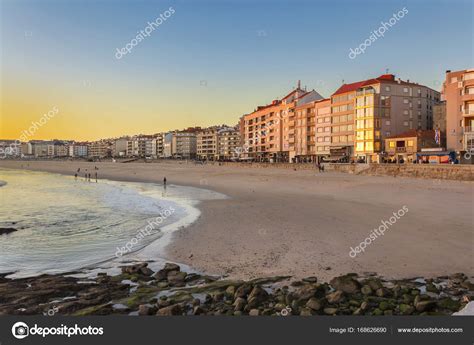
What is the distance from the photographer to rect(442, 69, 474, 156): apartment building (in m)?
54.2

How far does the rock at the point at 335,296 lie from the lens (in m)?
7.89

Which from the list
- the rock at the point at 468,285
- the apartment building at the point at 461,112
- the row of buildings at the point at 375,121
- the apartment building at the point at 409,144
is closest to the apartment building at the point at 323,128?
the row of buildings at the point at 375,121

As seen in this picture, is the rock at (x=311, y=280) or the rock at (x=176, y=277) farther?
the rock at (x=176, y=277)

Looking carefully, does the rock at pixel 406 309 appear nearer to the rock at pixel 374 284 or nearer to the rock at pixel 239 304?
the rock at pixel 374 284

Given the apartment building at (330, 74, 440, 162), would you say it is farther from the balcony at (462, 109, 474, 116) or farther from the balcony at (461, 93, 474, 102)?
the balcony at (461, 93, 474, 102)

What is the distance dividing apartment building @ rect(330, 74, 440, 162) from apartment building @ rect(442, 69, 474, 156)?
1546 centimetres

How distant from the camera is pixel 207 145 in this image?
18075cm

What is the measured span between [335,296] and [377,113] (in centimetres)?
7334

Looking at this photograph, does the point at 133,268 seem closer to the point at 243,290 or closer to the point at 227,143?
the point at 243,290

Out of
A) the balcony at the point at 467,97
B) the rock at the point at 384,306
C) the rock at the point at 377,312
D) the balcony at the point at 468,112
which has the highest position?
the balcony at the point at 467,97

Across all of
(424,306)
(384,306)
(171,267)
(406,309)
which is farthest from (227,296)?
(424,306)

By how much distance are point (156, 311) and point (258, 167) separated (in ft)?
257

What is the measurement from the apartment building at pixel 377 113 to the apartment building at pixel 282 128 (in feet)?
42.7

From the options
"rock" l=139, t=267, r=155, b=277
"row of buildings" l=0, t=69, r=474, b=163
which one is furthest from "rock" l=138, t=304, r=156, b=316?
"row of buildings" l=0, t=69, r=474, b=163
